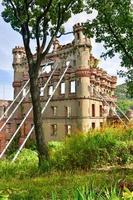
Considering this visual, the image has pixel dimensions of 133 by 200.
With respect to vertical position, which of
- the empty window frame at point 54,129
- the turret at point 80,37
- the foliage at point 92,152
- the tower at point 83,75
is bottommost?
the foliage at point 92,152

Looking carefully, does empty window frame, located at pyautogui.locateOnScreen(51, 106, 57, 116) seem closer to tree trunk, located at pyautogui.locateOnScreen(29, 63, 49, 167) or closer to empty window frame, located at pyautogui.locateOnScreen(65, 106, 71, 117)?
empty window frame, located at pyautogui.locateOnScreen(65, 106, 71, 117)

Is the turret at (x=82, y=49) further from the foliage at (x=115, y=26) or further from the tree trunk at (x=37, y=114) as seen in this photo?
the tree trunk at (x=37, y=114)

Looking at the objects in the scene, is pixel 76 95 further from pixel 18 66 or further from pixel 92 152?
pixel 92 152

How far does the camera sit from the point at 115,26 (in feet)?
74.3

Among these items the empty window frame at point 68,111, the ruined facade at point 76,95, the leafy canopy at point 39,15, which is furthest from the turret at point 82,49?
the leafy canopy at point 39,15

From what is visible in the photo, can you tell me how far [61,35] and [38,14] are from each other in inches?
58.5

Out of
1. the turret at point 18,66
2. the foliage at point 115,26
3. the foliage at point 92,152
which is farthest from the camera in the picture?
the turret at point 18,66

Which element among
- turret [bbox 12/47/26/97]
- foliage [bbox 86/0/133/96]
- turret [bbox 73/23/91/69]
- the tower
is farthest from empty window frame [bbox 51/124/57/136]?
foliage [bbox 86/0/133/96]

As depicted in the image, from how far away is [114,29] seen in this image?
899 inches

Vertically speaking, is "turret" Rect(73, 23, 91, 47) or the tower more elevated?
"turret" Rect(73, 23, 91, 47)

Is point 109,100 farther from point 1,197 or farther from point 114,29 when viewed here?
point 1,197

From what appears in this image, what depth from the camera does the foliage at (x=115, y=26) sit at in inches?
838

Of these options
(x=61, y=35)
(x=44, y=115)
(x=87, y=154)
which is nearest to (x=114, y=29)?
(x=61, y=35)

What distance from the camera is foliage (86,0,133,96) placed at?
2130 cm
